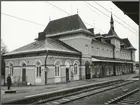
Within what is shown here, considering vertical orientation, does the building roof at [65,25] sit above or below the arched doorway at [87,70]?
above

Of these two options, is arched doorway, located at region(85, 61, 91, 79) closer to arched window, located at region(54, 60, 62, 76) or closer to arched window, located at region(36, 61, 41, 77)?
arched window, located at region(54, 60, 62, 76)

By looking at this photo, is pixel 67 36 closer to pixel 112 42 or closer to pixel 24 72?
pixel 24 72

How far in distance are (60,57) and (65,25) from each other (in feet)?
31.5

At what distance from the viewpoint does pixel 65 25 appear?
33781mm

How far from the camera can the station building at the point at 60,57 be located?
24.5m

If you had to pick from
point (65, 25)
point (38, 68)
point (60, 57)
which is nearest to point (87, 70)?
point (60, 57)

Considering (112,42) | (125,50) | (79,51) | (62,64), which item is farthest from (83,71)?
(125,50)

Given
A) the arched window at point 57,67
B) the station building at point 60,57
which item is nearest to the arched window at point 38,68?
the station building at point 60,57

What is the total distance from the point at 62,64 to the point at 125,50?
3272 centimetres

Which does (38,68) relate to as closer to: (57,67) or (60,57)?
(57,67)

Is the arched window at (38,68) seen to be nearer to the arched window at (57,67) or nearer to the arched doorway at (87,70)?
the arched window at (57,67)

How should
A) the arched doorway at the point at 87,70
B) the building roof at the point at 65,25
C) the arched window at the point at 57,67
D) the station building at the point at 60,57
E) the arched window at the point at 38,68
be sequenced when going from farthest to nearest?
1. the building roof at the point at 65,25
2. the arched doorway at the point at 87,70
3. the arched window at the point at 57,67
4. the arched window at the point at 38,68
5. the station building at the point at 60,57

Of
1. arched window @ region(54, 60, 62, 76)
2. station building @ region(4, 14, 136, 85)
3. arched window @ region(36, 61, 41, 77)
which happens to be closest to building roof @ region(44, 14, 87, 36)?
station building @ region(4, 14, 136, 85)

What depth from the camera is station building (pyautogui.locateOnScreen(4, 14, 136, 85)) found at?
2450 cm
